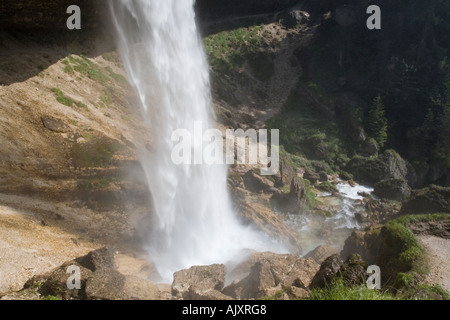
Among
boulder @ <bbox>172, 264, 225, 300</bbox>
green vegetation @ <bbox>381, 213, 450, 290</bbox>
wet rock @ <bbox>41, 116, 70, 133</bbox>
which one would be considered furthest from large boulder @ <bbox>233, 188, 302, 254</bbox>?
wet rock @ <bbox>41, 116, 70, 133</bbox>

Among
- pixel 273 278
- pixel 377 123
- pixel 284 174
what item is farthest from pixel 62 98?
pixel 377 123

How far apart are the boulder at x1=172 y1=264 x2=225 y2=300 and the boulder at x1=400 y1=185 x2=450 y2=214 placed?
51.0 feet

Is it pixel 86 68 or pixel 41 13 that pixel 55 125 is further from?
pixel 41 13

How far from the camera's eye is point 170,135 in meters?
20.2

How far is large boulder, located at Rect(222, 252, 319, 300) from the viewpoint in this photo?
9.70m

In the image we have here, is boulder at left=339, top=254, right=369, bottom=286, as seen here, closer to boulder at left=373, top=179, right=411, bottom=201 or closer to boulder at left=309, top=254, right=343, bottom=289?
boulder at left=309, top=254, right=343, bottom=289

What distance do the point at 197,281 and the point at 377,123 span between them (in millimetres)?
32598

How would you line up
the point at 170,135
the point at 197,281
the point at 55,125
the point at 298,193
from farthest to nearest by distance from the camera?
the point at 298,193 < the point at 170,135 < the point at 55,125 < the point at 197,281

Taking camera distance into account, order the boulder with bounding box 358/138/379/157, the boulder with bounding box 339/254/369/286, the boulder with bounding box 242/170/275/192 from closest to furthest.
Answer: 1. the boulder with bounding box 339/254/369/286
2. the boulder with bounding box 242/170/275/192
3. the boulder with bounding box 358/138/379/157

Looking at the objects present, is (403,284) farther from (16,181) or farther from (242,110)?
(242,110)

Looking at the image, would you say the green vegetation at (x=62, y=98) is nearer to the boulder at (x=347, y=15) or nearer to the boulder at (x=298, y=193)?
the boulder at (x=298, y=193)

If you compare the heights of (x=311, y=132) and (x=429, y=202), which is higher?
(x=311, y=132)

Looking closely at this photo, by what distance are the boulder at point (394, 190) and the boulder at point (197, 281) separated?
21.8m

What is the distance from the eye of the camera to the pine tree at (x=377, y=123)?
34125 mm
